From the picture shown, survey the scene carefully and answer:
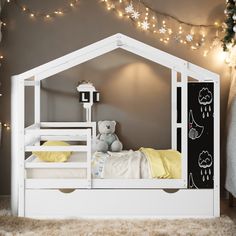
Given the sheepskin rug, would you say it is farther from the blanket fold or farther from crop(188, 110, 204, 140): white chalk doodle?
crop(188, 110, 204, 140): white chalk doodle

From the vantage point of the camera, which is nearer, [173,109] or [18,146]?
[18,146]

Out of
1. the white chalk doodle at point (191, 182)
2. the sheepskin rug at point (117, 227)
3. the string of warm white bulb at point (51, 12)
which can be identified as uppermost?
the string of warm white bulb at point (51, 12)

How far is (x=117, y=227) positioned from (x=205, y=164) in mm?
770

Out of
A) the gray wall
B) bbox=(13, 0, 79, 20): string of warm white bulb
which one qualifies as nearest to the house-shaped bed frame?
the gray wall

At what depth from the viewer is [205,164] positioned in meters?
3.23

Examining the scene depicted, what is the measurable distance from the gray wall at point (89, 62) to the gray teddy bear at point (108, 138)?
0.50ft

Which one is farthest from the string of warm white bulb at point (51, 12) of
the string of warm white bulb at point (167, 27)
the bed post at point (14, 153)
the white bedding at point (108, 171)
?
the white bedding at point (108, 171)

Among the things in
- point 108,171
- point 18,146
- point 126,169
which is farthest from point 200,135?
point 18,146

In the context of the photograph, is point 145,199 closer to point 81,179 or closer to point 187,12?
point 81,179

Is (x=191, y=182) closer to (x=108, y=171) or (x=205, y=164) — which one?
(x=205, y=164)

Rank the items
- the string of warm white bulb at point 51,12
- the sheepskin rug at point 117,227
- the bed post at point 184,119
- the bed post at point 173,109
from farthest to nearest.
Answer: the string of warm white bulb at point 51,12 < the bed post at point 173,109 < the bed post at point 184,119 < the sheepskin rug at point 117,227

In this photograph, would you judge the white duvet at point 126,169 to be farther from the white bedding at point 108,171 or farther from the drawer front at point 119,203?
the drawer front at point 119,203

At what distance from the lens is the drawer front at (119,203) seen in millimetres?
3199

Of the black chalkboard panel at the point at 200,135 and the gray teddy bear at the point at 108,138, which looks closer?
the black chalkboard panel at the point at 200,135
